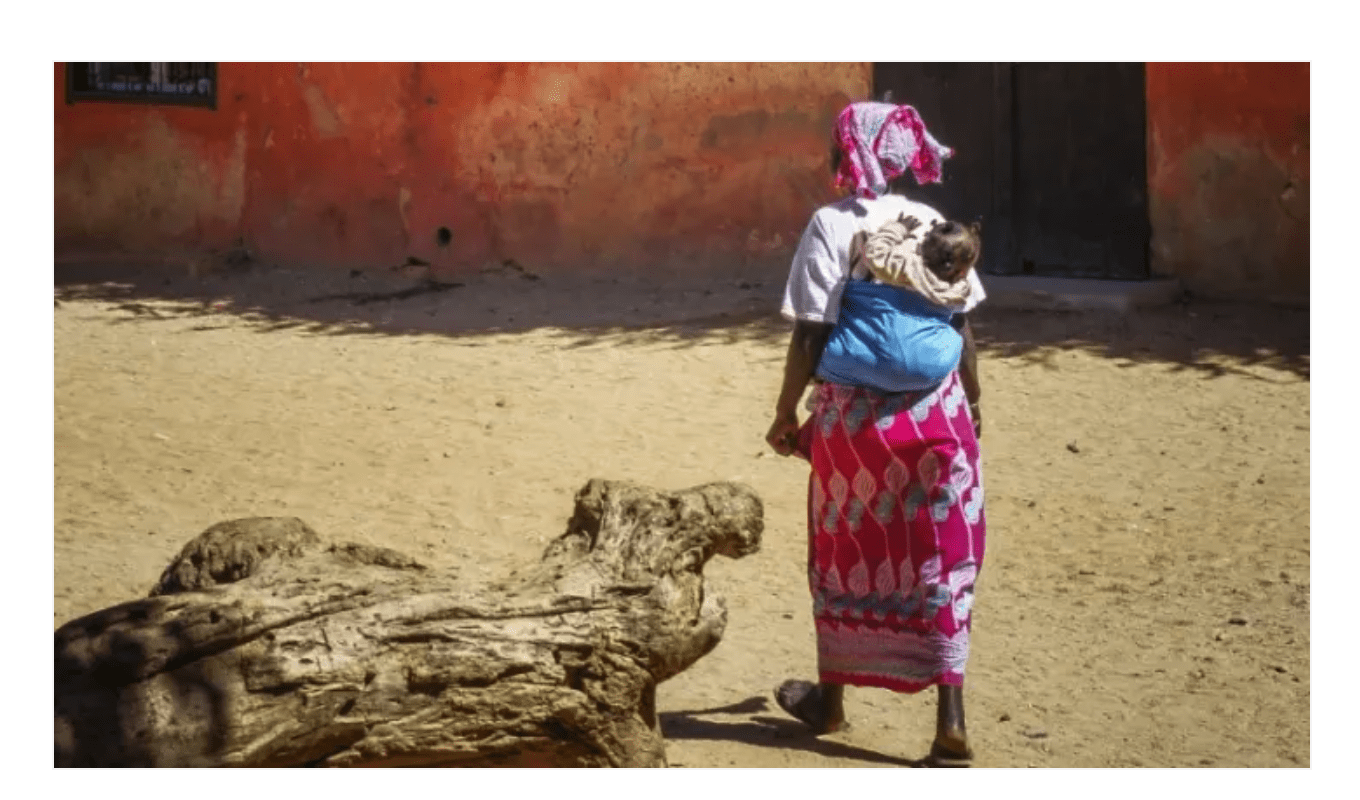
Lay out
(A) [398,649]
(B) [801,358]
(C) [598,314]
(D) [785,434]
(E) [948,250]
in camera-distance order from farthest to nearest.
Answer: (C) [598,314] → (D) [785,434] → (B) [801,358] → (E) [948,250] → (A) [398,649]

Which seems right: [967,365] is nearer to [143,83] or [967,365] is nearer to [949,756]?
[949,756]

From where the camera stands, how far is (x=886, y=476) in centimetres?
420

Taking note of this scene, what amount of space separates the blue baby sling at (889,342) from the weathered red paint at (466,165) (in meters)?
6.46

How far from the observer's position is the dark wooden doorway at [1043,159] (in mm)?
10031

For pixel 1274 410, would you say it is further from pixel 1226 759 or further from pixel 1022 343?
pixel 1226 759

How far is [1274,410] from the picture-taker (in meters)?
7.95

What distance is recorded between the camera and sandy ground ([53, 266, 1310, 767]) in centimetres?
491

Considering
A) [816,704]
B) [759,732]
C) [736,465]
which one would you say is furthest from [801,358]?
[736,465]

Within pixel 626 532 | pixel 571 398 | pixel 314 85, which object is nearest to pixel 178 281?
pixel 314 85

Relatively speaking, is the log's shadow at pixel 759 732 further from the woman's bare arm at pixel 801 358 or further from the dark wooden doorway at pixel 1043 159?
the dark wooden doorway at pixel 1043 159

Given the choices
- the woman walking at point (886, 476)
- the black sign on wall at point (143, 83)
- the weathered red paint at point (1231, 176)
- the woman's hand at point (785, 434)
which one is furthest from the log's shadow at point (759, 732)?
the black sign on wall at point (143, 83)

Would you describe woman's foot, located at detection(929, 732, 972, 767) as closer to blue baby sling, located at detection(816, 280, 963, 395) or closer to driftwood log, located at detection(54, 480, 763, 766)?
driftwood log, located at detection(54, 480, 763, 766)

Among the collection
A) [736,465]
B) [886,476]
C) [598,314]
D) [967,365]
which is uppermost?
[598,314]

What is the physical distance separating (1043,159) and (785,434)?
642 centimetres
